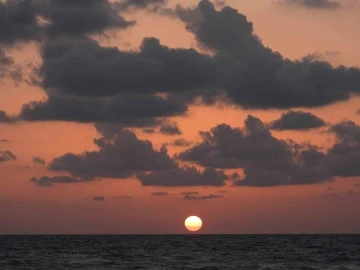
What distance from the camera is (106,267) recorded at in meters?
104

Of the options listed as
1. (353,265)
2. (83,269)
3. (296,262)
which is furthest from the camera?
(296,262)

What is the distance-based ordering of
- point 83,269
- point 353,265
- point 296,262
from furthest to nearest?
point 296,262 → point 353,265 → point 83,269

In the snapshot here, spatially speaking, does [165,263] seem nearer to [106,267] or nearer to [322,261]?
[106,267]

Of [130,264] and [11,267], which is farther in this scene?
[130,264]

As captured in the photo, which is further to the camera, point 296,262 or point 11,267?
point 296,262

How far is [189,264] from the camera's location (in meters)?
111

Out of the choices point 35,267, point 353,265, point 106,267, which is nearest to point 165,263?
point 106,267

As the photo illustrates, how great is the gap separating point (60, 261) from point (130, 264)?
14.9m

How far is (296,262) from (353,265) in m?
11.9

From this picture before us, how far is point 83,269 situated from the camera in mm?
100625

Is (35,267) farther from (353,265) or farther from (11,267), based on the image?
(353,265)

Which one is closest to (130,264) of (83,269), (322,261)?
(83,269)

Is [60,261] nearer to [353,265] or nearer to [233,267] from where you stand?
[233,267]

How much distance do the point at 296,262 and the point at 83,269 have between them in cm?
3685
